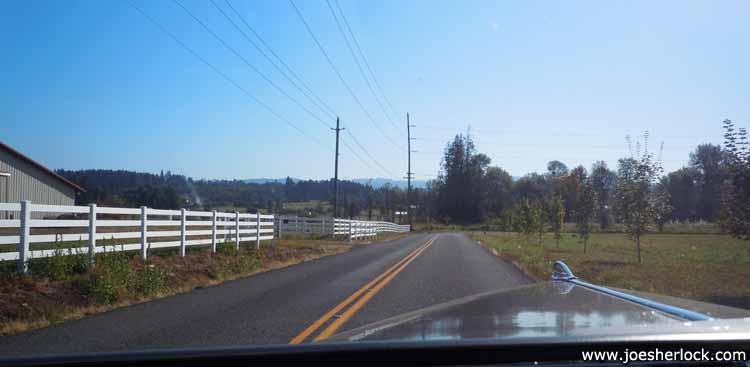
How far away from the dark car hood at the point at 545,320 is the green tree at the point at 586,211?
3197cm

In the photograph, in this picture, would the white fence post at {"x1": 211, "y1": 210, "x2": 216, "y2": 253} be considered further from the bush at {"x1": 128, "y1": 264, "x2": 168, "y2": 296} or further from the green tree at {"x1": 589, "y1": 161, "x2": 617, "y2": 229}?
the green tree at {"x1": 589, "y1": 161, "x2": 617, "y2": 229}

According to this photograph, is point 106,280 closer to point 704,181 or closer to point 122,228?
point 122,228

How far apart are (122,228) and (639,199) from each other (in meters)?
21.3

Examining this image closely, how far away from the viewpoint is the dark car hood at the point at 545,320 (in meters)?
3.08

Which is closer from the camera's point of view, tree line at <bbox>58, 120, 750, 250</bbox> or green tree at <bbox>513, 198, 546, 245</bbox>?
tree line at <bbox>58, 120, 750, 250</bbox>

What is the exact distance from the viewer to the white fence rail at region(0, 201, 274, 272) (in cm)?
959

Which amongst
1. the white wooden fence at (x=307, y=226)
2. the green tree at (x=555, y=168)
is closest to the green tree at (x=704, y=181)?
the white wooden fence at (x=307, y=226)

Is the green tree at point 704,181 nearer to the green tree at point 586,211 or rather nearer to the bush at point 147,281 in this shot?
the green tree at point 586,211

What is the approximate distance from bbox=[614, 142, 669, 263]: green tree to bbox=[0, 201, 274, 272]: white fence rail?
631 inches

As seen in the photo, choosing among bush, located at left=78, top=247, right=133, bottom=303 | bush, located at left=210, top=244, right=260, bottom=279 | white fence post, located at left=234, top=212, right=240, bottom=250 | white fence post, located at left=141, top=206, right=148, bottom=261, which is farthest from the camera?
white fence post, located at left=234, top=212, right=240, bottom=250

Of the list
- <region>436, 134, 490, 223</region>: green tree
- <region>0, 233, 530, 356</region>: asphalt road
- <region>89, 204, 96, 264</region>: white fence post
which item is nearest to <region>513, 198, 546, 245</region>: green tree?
<region>0, 233, 530, 356</region>: asphalt road

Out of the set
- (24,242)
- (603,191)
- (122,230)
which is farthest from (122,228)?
(603,191)

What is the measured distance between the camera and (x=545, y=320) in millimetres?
3752

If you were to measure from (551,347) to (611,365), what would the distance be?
0.89ft
